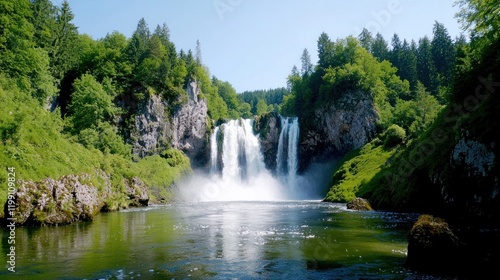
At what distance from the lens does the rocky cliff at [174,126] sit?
6488 cm

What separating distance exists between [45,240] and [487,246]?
19.1 metres

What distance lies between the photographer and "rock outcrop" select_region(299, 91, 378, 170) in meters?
69.4

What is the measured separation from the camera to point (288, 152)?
72.9 meters

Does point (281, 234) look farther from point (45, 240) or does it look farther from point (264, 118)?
point (264, 118)

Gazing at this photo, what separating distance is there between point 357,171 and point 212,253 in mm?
45966

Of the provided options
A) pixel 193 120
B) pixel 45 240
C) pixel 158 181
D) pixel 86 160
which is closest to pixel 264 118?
pixel 193 120

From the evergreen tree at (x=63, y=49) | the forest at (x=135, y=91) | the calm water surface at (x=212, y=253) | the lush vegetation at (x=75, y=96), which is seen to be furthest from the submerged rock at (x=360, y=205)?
the evergreen tree at (x=63, y=49)

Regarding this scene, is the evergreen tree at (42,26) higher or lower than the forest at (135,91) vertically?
higher

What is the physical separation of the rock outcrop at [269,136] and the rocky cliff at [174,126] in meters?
12.5

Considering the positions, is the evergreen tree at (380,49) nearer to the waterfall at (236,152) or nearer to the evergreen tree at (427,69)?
the evergreen tree at (427,69)

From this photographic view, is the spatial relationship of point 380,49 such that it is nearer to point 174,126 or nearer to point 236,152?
point 236,152

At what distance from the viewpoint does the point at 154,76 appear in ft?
228

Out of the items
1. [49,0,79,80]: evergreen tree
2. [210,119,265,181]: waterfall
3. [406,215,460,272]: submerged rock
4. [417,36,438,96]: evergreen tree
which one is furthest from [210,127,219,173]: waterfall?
[406,215,460,272]: submerged rock

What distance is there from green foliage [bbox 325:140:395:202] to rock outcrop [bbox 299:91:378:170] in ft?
14.9
